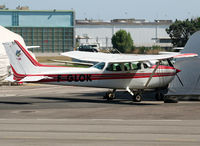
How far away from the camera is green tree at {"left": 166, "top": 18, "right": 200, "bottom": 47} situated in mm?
112000

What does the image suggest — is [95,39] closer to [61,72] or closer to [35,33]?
[35,33]

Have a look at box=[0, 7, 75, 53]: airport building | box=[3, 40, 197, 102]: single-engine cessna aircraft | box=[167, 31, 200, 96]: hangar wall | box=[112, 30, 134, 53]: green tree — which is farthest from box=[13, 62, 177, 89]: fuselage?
box=[112, 30, 134, 53]: green tree

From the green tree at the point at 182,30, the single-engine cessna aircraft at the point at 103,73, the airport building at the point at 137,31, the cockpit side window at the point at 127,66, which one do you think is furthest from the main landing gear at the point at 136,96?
the airport building at the point at 137,31

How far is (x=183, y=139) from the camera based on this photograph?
43.3ft

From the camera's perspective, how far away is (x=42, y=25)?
10325 cm

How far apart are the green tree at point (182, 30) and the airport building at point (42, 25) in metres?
26.3

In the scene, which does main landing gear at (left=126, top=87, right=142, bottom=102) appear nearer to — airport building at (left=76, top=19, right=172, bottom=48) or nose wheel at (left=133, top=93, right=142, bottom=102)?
nose wheel at (left=133, top=93, right=142, bottom=102)

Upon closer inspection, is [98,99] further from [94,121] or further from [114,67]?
[94,121]

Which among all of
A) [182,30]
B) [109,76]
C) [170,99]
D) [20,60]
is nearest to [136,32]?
[182,30]

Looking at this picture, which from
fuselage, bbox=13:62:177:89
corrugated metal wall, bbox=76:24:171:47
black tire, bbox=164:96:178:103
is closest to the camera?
fuselage, bbox=13:62:177:89

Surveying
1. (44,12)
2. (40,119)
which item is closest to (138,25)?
(44,12)

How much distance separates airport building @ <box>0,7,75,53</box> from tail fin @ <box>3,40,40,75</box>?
7986cm

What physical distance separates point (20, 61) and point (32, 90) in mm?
8070

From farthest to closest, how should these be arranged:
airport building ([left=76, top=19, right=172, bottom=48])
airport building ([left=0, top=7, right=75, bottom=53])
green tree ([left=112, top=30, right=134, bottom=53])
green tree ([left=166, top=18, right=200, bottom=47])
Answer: airport building ([left=76, top=19, right=172, bottom=48]), green tree ([left=112, top=30, right=134, bottom=53]), green tree ([left=166, top=18, right=200, bottom=47]), airport building ([left=0, top=7, right=75, bottom=53])
